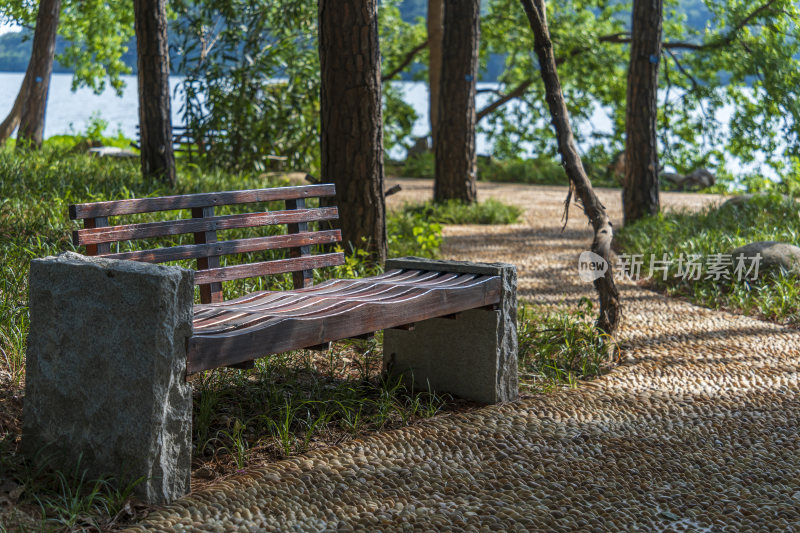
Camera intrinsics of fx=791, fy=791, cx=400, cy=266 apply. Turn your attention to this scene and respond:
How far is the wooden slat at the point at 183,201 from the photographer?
346cm

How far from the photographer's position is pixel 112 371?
2674mm

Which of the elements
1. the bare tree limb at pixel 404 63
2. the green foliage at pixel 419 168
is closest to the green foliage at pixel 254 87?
the green foliage at pixel 419 168

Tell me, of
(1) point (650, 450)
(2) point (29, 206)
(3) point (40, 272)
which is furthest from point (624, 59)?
(3) point (40, 272)

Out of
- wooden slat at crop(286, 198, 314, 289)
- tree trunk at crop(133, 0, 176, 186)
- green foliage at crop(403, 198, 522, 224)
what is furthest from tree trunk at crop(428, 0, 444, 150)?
wooden slat at crop(286, 198, 314, 289)

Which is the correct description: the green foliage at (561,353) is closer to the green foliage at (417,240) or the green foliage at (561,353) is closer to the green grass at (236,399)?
the green grass at (236,399)

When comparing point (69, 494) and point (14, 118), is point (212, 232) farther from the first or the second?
point (14, 118)

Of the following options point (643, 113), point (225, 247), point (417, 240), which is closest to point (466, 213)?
point (643, 113)

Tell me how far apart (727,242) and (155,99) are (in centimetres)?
583

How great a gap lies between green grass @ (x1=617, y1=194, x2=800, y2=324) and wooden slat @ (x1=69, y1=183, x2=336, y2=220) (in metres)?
3.39

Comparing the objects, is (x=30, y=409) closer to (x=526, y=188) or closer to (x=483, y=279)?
(x=483, y=279)

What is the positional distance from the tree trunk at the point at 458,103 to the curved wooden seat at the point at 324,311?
6077mm

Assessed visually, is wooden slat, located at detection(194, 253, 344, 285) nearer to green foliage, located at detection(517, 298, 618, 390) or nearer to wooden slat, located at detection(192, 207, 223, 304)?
wooden slat, located at detection(192, 207, 223, 304)

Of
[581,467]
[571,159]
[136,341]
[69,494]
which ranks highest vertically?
[571,159]

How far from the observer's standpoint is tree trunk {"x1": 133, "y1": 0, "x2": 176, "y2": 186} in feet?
26.7
